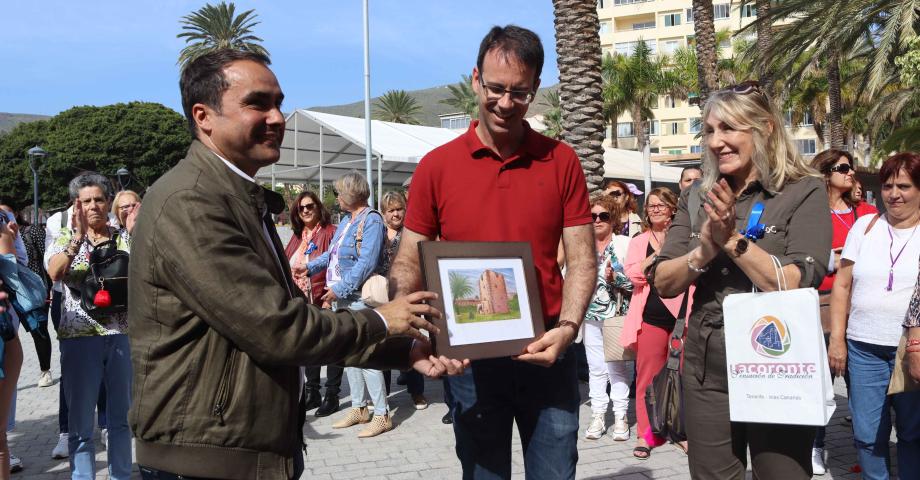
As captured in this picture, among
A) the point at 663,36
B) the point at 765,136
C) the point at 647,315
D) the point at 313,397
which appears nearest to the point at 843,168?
the point at 647,315

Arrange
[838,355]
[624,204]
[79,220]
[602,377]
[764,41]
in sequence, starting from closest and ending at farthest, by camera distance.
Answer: [838,355] → [79,220] → [602,377] → [624,204] → [764,41]

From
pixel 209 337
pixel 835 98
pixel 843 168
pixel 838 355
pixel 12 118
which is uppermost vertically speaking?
pixel 12 118

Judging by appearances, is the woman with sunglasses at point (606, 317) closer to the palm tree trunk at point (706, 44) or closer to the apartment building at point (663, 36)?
the palm tree trunk at point (706, 44)

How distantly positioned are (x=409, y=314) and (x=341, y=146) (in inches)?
891

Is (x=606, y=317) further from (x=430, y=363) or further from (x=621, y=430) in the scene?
(x=430, y=363)

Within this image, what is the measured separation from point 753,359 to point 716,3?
81948mm

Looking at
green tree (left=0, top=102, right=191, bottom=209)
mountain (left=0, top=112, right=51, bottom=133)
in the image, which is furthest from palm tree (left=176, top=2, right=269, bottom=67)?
mountain (left=0, top=112, right=51, bottom=133)

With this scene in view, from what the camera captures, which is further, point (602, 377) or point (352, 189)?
point (352, 189)

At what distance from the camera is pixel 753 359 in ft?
9.24

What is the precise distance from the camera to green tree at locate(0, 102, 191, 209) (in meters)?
63.2

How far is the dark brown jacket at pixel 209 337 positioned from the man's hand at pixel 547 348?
0.78m

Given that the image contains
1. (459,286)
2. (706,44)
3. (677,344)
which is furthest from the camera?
(706,44)

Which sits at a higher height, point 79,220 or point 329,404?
point 79,220

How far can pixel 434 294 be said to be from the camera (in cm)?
261
